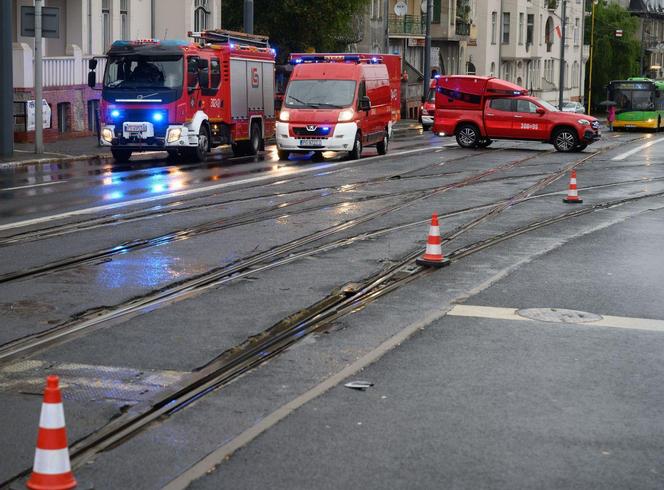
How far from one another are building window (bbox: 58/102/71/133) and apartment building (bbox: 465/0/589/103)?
155 feet

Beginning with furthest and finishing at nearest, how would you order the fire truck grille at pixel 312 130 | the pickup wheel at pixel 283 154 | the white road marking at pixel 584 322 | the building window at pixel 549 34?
the building window at pixel 549 34, the pickup wheel at pixel 283 154, the fire truck grille at pixel 312 130, the white road marking at pixel 584 322

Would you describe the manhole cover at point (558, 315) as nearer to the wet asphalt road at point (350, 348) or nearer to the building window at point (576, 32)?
the wet asphalt road at point (350, 348)

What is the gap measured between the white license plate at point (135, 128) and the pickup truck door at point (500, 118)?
1217 cm

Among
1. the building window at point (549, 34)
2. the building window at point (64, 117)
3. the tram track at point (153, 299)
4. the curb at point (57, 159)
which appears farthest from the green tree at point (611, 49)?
the tram track at point (153, 299)

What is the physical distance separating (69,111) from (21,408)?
3259 centimetres

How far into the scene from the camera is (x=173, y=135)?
97.1ft

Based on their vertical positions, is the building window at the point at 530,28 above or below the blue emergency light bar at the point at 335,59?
above

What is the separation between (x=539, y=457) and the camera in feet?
22.7

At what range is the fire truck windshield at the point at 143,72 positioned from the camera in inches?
1165

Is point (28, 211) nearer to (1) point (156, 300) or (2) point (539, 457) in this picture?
(1) point (156, 300)

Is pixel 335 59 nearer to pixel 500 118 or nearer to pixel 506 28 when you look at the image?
pixel 500 118

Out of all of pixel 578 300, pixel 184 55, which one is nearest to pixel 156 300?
pixel 578 300

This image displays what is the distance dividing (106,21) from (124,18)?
1.23 metres

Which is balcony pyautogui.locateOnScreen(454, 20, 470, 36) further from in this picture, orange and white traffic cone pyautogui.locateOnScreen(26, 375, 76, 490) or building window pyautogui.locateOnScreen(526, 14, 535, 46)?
orange and white traffic cone pyautogui.locateOnScreen(26, 375, 76, 490)
